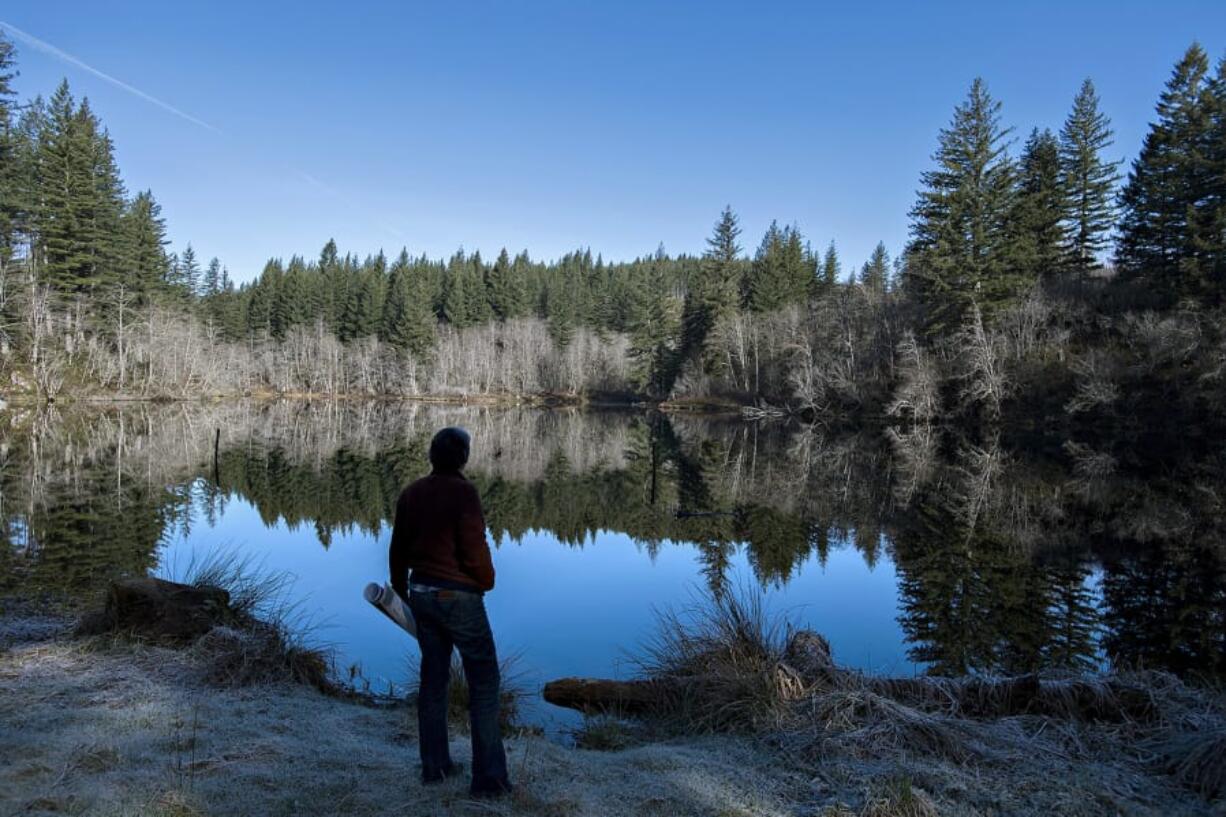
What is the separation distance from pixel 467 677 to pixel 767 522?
1461cm

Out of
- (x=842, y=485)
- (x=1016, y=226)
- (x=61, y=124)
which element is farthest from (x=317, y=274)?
(x=842, y=485)

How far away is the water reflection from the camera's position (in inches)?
405

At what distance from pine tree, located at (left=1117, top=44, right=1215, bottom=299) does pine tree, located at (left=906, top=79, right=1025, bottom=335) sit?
5.78 m

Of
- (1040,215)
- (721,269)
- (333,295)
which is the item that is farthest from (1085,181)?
(333,295)

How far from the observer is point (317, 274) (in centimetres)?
9356

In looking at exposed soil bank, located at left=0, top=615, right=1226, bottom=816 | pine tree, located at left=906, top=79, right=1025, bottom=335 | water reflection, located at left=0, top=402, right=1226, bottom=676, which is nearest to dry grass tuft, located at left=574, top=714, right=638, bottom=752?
exposed soil bank, located at left=0, top=615, right=1226, bottom=816

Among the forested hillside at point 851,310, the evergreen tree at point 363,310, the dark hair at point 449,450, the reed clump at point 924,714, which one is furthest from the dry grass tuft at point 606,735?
the evergreen tree at point 363,310

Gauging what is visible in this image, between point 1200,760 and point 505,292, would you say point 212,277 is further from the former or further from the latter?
point 1200,760

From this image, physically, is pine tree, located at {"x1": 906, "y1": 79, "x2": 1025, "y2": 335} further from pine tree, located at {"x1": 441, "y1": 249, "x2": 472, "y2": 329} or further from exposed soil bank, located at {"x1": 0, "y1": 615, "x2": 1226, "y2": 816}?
pine tree, located at {"x1": 441, "y1": 249, "x2": 472, "y2": 329}

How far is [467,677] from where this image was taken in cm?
398

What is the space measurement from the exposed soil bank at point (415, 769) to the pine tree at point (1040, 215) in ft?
141

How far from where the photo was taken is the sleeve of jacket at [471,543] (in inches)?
155

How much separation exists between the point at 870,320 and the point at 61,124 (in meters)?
54.3

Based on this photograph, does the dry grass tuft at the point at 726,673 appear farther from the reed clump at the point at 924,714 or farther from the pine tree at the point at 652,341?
the pine tree at the point at 652,341
